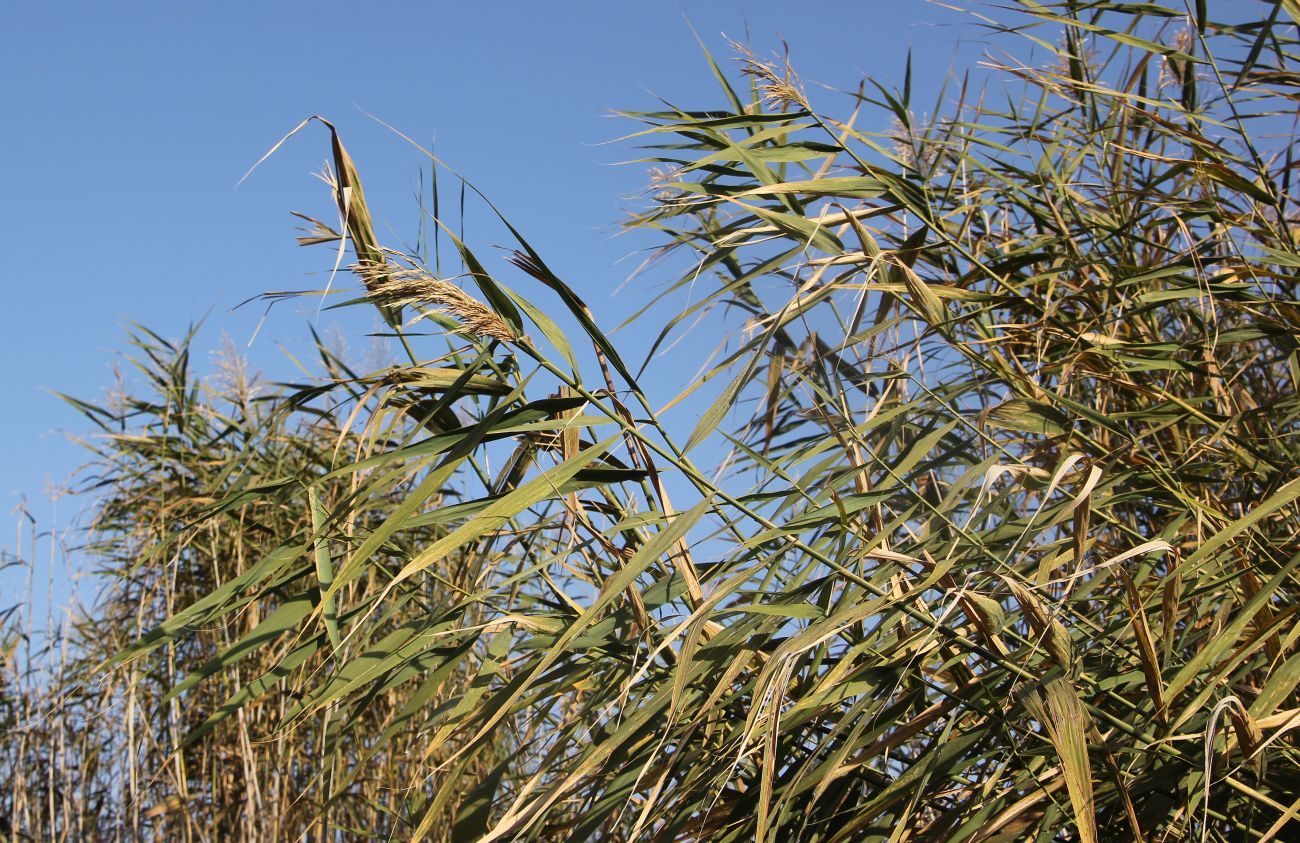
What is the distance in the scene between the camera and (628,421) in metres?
1.38

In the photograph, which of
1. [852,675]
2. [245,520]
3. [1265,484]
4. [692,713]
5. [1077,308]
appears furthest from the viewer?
[245,520]

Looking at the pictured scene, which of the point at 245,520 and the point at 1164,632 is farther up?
the point at 245,520

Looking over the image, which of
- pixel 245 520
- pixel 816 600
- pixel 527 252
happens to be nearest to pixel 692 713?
pixel 816 600

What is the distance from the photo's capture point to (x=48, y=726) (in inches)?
129

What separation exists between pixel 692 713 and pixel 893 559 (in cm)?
35

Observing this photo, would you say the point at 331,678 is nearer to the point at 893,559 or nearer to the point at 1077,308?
the point at 893,559

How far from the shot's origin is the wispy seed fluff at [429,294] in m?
1.17

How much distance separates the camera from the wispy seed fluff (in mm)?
1171

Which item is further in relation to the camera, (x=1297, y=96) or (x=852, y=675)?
(x=1297, y=96)

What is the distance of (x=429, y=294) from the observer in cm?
117

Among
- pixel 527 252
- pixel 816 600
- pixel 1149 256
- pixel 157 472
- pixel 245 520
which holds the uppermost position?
pixel 157 472

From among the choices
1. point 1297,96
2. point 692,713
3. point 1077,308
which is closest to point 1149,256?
point 1077,308

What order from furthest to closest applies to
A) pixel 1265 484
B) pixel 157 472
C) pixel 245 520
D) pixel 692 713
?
pixel 157 472 → pixel 245 520 → pixel 1265 484 → pixel 692 713

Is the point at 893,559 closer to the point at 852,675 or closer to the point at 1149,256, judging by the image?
the point at 852,675
